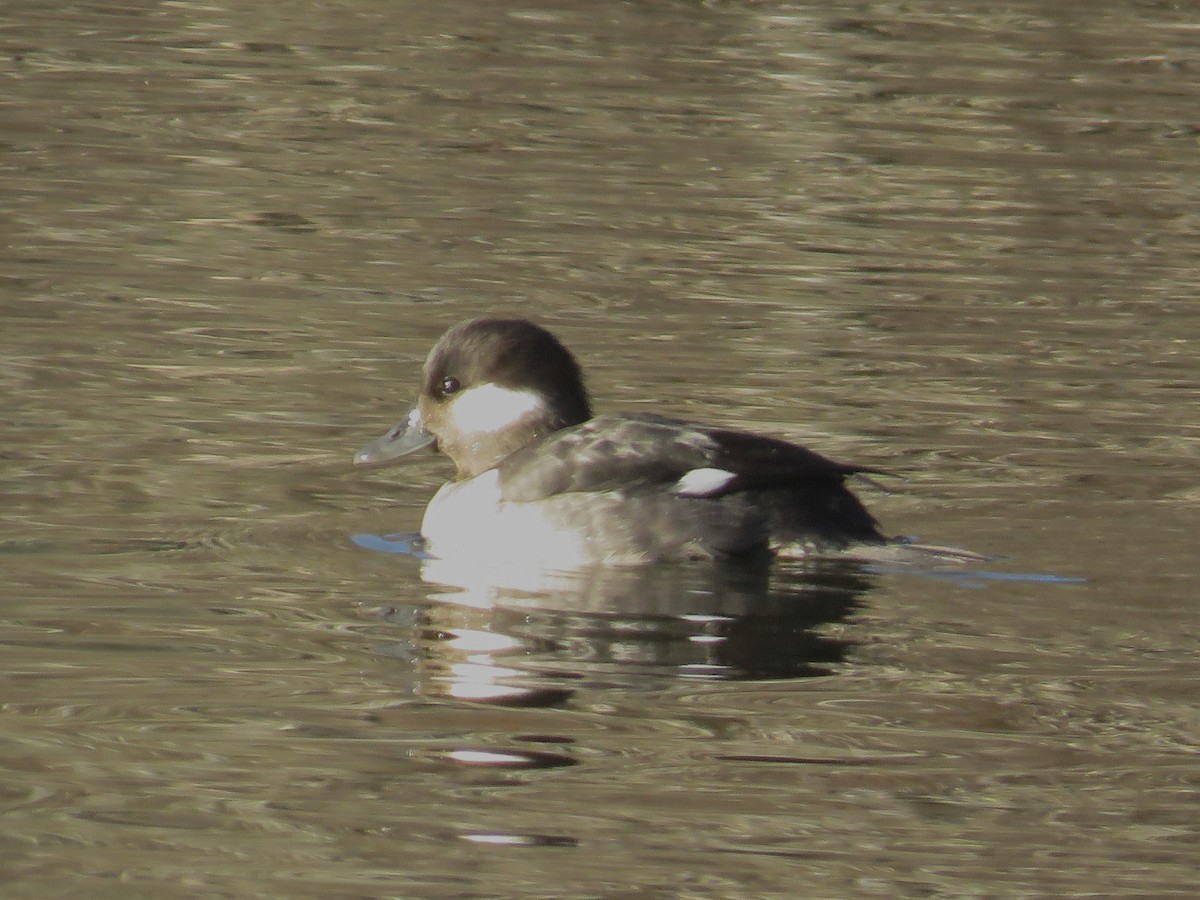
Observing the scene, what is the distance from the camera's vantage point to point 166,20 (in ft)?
66.7

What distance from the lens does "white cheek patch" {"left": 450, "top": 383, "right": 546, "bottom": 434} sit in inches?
351

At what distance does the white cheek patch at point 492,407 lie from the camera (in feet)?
29.2

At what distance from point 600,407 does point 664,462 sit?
7.57 feet

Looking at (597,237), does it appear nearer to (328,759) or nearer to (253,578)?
(253,578)

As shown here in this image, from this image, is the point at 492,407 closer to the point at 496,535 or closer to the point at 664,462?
the point at 496,535

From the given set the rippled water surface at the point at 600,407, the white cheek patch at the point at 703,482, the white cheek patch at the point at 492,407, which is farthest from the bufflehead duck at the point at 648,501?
the white cheek patch at the point at 492,407

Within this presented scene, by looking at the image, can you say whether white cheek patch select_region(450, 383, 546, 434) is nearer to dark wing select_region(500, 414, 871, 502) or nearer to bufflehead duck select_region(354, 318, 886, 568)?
bufflehead duck select_region(354, 318, 886, 568)

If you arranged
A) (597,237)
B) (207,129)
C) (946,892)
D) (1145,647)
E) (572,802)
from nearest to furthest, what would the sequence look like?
(946,892), (572,802), (1145,647), (597,237), (207,129)

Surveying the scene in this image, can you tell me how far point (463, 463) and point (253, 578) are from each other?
1406 mm

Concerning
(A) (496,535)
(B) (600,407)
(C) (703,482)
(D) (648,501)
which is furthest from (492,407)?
(B) (600,407)

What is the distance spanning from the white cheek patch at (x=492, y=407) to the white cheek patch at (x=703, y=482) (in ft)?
2.84

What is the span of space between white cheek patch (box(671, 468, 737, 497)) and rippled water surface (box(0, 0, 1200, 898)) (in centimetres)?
28

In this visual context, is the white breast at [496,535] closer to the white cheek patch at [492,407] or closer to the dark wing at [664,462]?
the dark wing at [664,462]

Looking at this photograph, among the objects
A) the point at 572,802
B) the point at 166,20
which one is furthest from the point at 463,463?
the point at 166,20
